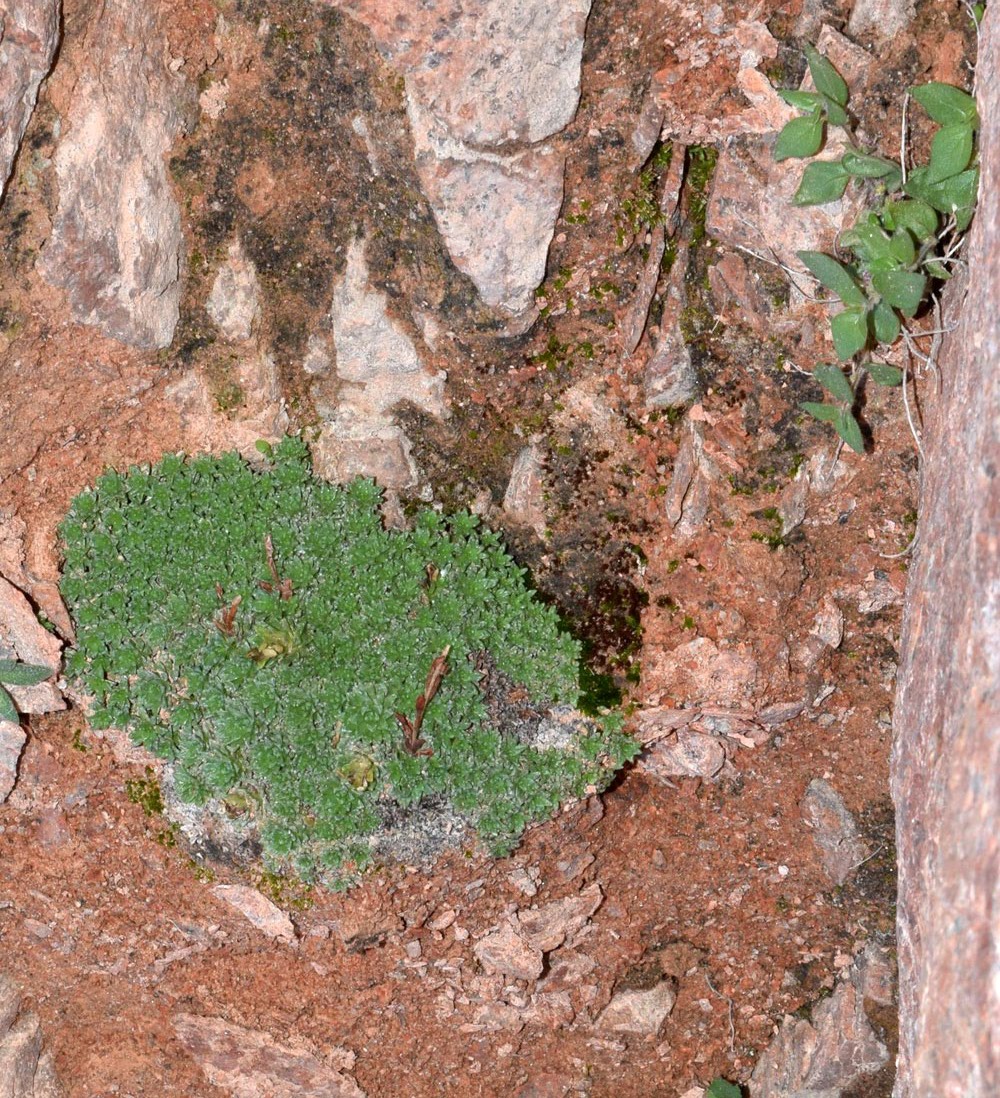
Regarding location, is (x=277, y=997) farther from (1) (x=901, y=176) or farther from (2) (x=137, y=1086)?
(1) (x=901, y=176)

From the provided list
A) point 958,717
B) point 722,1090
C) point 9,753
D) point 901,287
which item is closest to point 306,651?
point 9,753

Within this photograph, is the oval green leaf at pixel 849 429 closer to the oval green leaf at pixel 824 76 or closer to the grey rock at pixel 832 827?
the oval green leaf at pixel 824 76

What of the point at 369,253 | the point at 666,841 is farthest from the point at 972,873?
the point at 369,253

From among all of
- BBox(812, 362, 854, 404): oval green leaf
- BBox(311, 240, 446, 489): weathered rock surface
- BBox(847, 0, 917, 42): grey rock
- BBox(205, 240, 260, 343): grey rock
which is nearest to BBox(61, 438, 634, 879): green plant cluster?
BBox(311, 240, 446, 489): weathered rock surface

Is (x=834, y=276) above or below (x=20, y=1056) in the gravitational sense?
above

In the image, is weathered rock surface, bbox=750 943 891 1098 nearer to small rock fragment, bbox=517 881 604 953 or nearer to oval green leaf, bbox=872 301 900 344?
small rock fragment, bbox=517 881 604 953

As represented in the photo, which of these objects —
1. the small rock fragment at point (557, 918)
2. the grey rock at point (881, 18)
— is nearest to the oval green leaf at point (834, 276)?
the grey rock at point (881, 18)

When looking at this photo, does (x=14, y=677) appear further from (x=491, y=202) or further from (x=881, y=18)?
(x=881, y=18)
